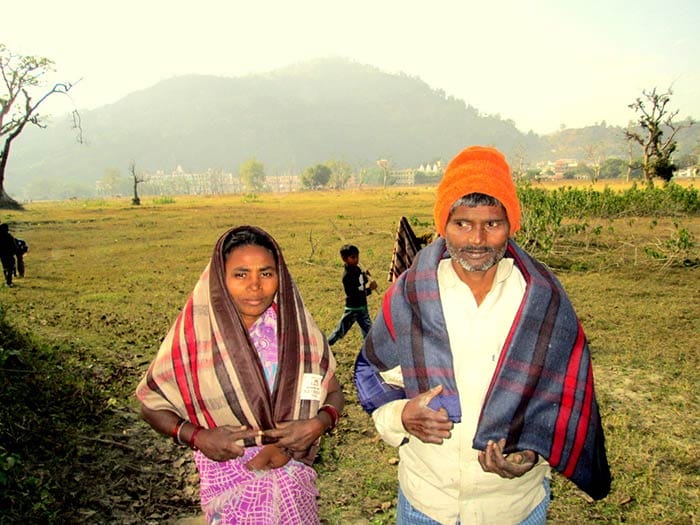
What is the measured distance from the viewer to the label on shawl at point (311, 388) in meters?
1.95

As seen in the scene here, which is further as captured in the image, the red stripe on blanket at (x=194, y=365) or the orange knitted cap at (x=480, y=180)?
the red stripe on blanket at (x=194, y=365)

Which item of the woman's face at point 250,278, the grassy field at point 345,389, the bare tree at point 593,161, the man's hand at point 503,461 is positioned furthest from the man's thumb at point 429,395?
the bare tree at point 593,161

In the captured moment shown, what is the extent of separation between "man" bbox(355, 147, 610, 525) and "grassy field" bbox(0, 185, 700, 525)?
2.09 m

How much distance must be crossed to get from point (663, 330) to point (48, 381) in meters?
8.44

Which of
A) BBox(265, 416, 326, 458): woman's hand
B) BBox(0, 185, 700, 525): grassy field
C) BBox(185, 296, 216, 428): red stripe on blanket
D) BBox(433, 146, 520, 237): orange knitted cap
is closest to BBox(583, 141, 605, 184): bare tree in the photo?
BBox(0, 185, 700, 525): grassy field

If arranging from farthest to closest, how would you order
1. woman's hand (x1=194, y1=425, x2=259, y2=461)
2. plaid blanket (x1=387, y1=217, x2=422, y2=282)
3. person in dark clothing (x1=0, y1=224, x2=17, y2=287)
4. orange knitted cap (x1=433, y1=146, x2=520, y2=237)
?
person in dark clothing (x1=0, y1=224, x2=17, y2=287), plaid blanket (x1=387, y1=217, x2=422, y2=282), woman's hand (x1=194, y1=425, x2=259, y2=461), orange knitted cap (x1=433, y1=146, x2=520, y2=237)

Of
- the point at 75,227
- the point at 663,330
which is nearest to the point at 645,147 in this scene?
the point at 663,330

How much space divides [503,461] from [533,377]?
0.29m

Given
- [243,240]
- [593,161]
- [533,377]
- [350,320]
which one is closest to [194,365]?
[243,240]

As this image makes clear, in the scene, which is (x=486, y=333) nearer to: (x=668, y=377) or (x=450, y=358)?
(x=450, y=358)

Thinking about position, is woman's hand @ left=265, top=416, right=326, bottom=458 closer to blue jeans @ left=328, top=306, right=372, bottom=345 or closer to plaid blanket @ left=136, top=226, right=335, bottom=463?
plaid blanket @ left=136, top=226, right=335, bottom=463

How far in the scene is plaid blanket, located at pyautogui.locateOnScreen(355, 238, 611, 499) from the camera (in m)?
1.60

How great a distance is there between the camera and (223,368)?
6.14ft

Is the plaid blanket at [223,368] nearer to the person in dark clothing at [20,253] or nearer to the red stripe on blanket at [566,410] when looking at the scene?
the red stripe on blanket at [566,410]
